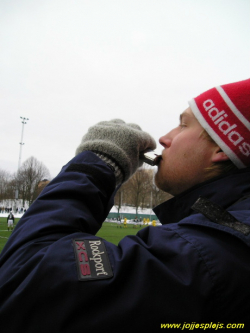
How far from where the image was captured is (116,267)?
0.99m

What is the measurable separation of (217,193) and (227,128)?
16.9 inches

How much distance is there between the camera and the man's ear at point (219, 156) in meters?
1.61

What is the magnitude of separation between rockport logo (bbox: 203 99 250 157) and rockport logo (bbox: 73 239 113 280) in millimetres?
976

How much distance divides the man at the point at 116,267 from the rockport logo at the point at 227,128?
7.2 inches

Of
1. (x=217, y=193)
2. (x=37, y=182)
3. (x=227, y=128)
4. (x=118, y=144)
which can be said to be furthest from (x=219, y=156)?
(x=37, y=182)

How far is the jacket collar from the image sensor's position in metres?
1.37

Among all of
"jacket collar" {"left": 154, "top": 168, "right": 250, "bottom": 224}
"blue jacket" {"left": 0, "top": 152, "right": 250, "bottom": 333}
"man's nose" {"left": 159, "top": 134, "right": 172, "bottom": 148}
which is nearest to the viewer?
"blue jacket" {"left": 0, "top": 152, "right": 250, "bottom": 333}

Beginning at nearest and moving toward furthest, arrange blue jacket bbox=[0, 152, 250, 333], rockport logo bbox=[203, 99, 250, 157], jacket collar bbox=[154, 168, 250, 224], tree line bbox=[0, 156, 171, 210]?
blue jacket bbox=[0, 152, 250, 333], jacket collar bbox=[154, 168, 250, 224], rockport logo bbox=[203, 99, 250, 157], tree line bbox=[0, 156, 171, 210]

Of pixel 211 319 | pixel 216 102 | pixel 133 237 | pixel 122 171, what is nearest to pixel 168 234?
pixel 133 237

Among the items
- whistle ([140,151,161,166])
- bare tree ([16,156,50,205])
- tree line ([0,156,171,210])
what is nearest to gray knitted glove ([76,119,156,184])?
whistle ([140,151,161,166])

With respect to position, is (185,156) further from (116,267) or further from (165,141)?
(116,267)

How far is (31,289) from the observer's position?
0.94 meters

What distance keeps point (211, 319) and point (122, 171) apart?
3.08ft

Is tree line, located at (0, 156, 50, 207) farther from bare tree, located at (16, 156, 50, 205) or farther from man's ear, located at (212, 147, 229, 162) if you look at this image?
man's ear, located at (212, 147, 229, 162)
